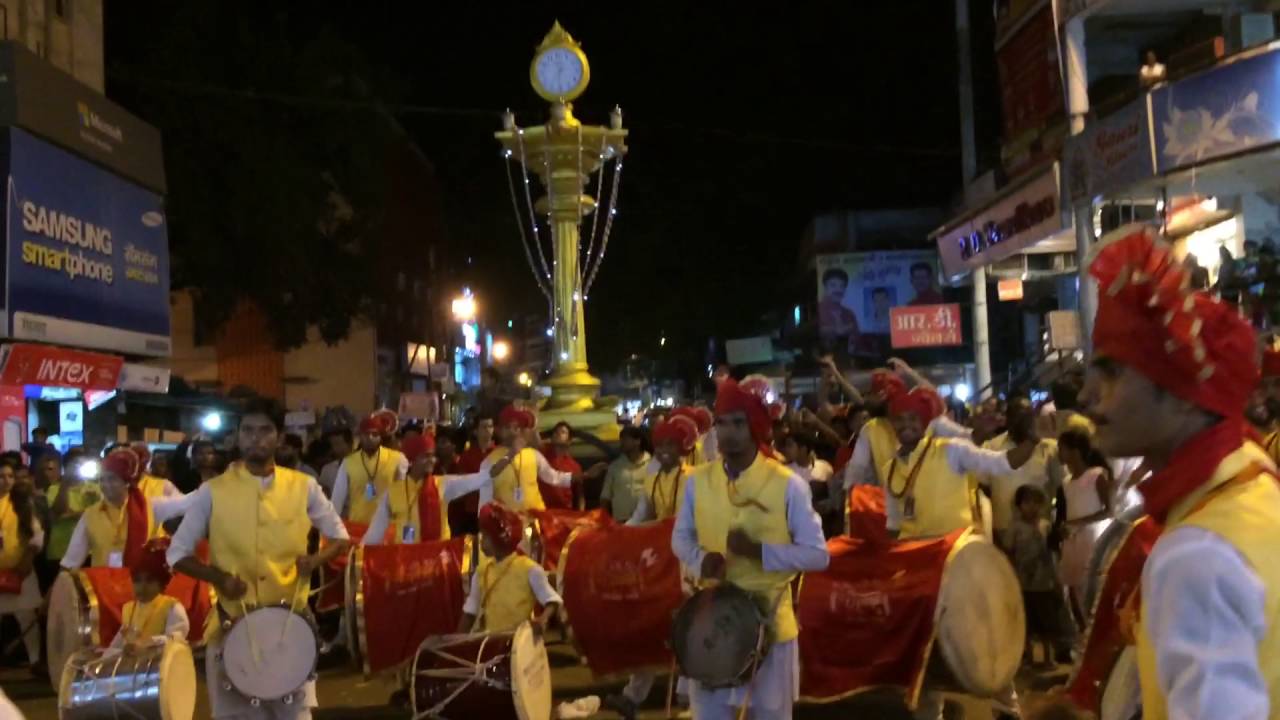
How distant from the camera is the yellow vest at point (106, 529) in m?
10.4

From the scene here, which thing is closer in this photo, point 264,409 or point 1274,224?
point 264,409

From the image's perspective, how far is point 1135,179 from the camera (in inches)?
626

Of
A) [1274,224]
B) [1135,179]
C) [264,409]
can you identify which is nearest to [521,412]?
[264,409]

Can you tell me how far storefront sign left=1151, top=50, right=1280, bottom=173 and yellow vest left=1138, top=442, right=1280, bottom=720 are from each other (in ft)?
44.6

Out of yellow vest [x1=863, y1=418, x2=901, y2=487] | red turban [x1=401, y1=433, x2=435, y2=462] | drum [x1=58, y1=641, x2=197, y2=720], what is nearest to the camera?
drum [x1=58, y1=641, x2=197, y2=720]

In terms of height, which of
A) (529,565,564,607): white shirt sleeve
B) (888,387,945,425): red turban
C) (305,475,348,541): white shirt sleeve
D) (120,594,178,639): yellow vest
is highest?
(888,387,945,425): red turban

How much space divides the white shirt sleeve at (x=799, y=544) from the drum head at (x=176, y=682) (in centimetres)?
353

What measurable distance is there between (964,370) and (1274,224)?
80.4 ft

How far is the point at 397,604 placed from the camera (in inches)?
387

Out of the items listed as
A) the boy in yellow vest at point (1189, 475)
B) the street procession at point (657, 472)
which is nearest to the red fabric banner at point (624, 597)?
the street procession at point (657, 472)

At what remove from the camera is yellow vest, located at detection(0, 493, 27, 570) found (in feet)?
39.8

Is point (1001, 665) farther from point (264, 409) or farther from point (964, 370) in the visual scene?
point (964, 370)

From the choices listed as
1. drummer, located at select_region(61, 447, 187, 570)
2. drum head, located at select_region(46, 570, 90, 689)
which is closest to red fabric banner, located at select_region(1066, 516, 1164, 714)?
drum head, located at select_region(46, 570, 90, 689)

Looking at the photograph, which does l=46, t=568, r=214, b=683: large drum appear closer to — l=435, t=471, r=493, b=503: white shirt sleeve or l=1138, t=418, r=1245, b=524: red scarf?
l=435, t=471, r=493, b=503: white shirt sleeve
